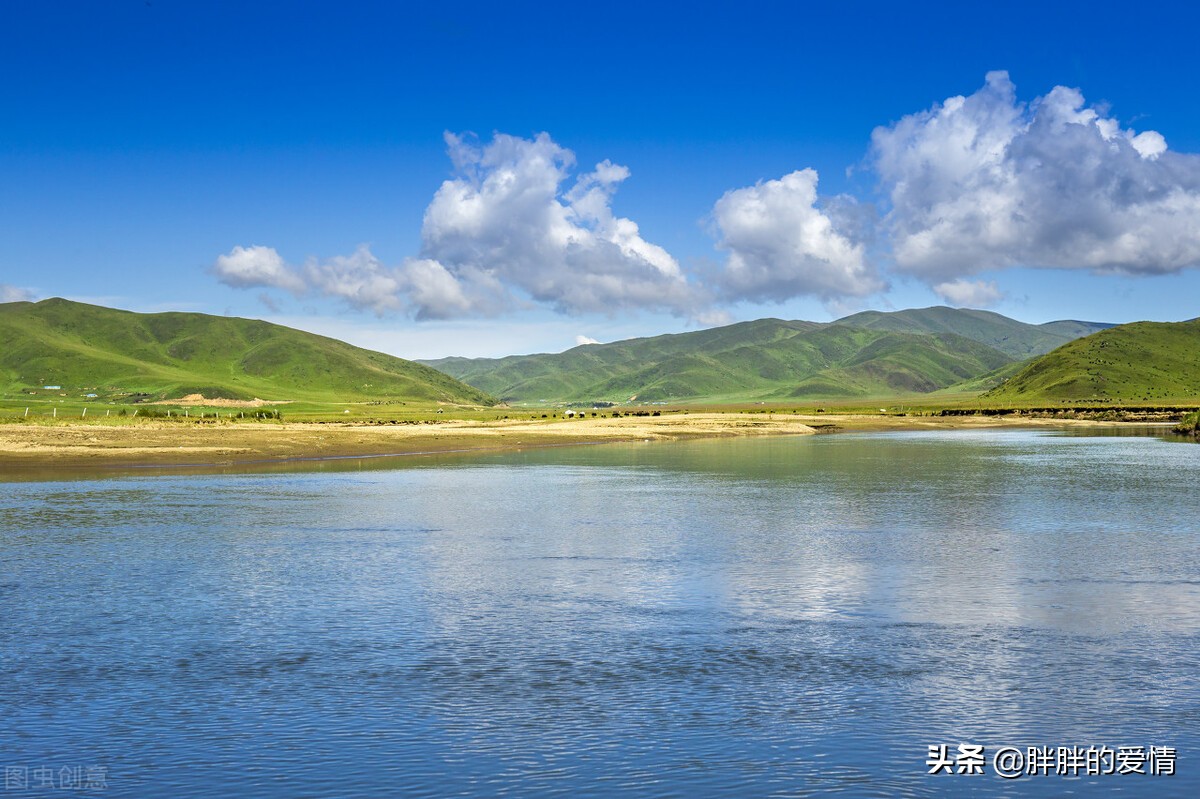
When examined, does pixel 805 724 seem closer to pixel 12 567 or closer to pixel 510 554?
pixel 510 554

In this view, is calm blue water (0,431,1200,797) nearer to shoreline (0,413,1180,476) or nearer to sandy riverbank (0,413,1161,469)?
shoreline (0,413,1180,476)

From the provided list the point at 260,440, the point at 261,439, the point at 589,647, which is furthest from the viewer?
the point at 261,439

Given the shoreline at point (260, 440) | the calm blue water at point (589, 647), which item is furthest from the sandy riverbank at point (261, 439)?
the calm blue water at point (589, 647)

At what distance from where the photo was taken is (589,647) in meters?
27.8

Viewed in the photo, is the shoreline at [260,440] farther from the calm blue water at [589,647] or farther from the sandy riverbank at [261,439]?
the calm blue water at [589,647]

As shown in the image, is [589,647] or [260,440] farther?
[260,440]

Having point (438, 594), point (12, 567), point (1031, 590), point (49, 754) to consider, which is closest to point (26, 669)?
point (49, 754)

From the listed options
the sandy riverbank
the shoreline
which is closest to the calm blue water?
the shoreline

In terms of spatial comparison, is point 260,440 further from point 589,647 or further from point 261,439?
point 589,647

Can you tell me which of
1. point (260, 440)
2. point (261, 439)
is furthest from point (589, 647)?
point (261, 439)

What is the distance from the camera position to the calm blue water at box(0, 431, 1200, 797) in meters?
19.4

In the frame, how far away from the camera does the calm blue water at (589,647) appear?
63.7 ft

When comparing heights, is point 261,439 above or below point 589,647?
above

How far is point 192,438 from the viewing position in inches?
4429
